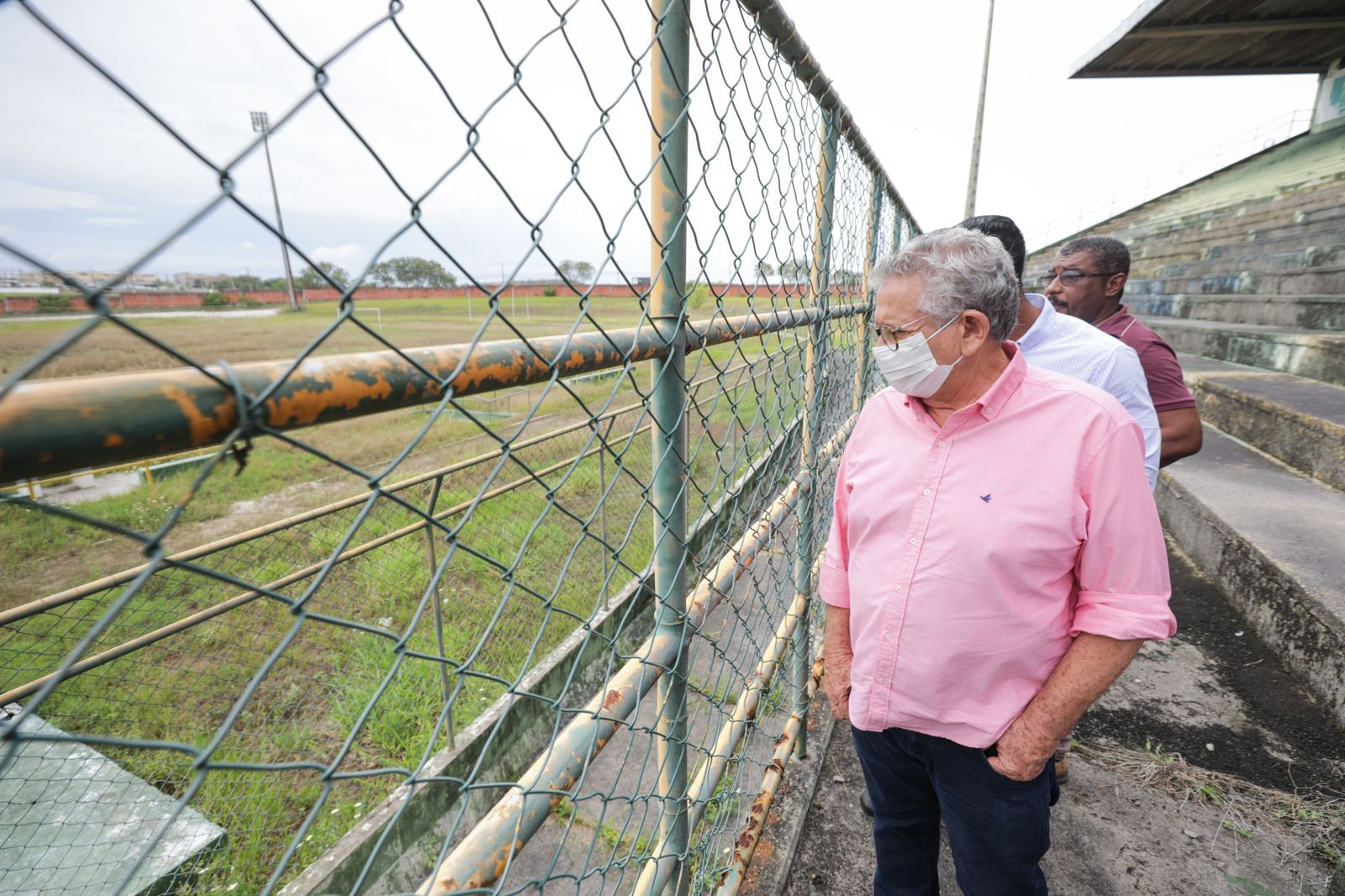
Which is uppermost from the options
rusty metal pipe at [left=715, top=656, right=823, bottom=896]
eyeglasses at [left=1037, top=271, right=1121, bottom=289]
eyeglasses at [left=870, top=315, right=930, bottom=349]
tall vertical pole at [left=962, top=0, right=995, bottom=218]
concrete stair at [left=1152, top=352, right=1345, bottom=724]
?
tall vertical pole at [left=962, top=0, right=995, bottom=218]

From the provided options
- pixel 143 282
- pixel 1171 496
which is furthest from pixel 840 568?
pixel 1171 496

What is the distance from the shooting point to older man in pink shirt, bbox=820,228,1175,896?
4.53 ft

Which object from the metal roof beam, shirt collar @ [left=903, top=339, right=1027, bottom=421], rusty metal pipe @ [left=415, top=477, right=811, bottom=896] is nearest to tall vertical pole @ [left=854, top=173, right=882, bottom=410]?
shirt collar @ [left=903, top=339, right=1027, bottom=421]

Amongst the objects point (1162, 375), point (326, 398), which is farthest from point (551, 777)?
point (1162, 375)

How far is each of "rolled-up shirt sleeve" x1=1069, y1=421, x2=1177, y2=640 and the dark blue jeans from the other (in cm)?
52

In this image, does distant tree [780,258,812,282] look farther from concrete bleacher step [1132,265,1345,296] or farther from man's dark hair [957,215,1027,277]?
→ concrete bleacher step [1132,265,1345,296]

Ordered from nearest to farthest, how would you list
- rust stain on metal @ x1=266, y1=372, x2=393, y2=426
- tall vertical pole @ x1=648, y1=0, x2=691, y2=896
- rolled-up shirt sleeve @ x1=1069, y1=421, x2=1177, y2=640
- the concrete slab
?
rust stain on metal @ x1=266, y1=372, x2=393, y2=426 → tall vertical pole @ x1=648, y1=0, x2=691, y2=896 → rolled-up shirt sleeve @ x1=1069, y1=421, x2=1177, y2=640 → the concrete slab

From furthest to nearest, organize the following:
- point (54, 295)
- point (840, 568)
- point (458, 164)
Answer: point (840, 568) → point (458, 164) → point (54, 295)

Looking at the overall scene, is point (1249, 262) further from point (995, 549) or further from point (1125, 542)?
point (995, 549)

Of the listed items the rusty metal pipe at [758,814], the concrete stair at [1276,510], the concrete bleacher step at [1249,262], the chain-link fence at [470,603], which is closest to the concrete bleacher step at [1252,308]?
the concrete bleacher step at [1249,262]

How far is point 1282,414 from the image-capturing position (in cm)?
503

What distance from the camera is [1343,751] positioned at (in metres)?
2.78

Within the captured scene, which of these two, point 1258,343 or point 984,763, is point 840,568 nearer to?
point 984,763

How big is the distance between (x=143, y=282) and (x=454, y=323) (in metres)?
47.2
